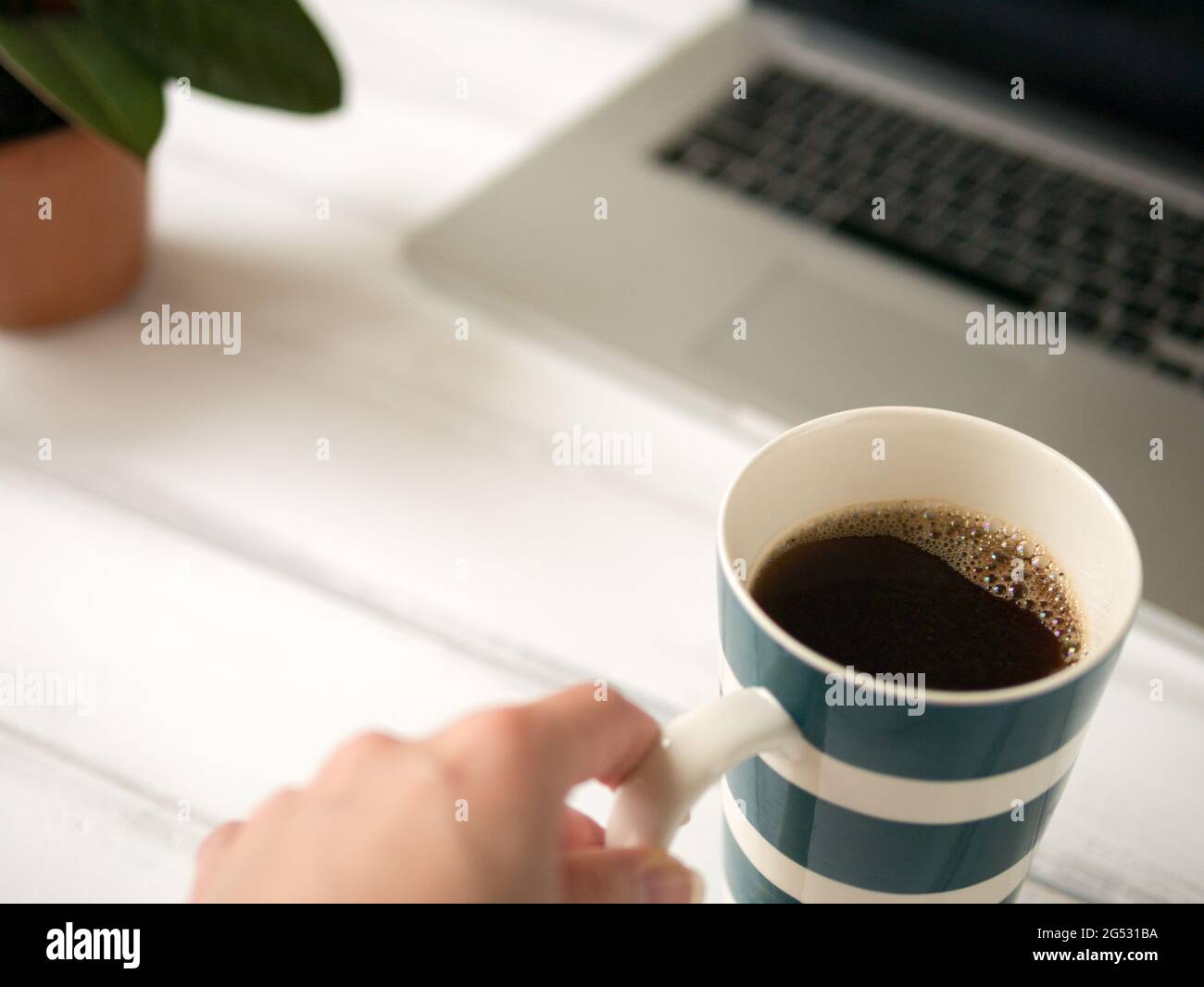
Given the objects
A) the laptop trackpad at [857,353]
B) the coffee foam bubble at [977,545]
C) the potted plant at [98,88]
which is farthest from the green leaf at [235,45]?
the coffee foam bubble at [977,545]

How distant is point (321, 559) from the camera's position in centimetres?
55

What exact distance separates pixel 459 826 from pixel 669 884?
59mm

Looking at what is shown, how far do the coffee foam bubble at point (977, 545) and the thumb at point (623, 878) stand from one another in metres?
0.09

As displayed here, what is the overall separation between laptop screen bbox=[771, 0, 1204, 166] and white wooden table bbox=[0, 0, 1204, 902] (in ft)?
1.09

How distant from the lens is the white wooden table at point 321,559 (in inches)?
18.6

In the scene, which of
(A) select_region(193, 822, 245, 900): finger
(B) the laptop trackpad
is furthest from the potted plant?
(A) select_region(193, 822, 245, 900): finger

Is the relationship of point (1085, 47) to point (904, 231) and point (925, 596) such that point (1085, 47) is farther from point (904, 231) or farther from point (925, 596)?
point (925, 596)

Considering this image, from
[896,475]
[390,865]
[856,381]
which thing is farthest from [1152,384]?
[390,865]

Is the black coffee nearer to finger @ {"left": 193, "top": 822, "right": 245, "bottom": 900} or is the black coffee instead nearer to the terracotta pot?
finger @ {"left": 193, "top": 822, "right": 245, "bottom": 900}

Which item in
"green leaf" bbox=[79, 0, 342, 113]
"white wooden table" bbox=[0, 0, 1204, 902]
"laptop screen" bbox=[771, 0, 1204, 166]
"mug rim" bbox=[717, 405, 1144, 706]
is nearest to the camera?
"mug rim" bbox=[717, 405, 1144, 706]

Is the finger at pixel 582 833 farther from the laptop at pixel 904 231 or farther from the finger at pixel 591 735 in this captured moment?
the laptop at pixel 904 231

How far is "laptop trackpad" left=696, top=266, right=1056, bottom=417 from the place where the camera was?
2.03 feet

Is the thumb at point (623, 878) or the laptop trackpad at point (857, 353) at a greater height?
the thumb at point (623, 878)

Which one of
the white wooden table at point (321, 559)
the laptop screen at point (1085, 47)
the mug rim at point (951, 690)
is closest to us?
the mug rim at point (951, 690)
